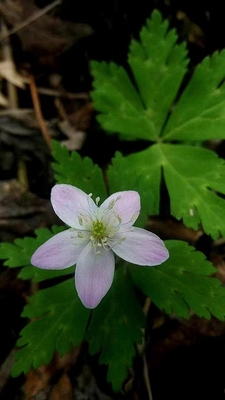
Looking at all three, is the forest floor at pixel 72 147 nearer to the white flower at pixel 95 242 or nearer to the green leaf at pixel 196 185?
the green leaf at pixel 196 185

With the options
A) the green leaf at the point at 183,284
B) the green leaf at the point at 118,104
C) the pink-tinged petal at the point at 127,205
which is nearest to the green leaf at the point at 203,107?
the green leaf at the point at 118,104

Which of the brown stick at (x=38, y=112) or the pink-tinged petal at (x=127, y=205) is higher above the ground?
the brown stick at (x=38, y=112)

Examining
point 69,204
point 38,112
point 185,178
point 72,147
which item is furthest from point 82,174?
point 38,112

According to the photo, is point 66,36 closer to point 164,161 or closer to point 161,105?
point 161,105

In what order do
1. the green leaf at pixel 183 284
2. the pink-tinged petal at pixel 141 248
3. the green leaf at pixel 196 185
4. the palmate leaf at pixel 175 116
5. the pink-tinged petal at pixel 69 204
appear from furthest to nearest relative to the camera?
the palmate leaf at pixel 175 116, the green leaf at pixel 196 185, the green leaf at pixel 183 284, the pink-tinged petal at pixel 69 204, the pink-tinged petal at pixel 141 248

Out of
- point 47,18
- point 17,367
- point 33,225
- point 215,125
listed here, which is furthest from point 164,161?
point 47,18

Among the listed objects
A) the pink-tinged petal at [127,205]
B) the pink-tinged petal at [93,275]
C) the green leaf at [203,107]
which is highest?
the green leaf at [203,107]

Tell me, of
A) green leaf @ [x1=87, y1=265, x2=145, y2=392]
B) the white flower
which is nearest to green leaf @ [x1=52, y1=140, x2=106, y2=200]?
the white flower
